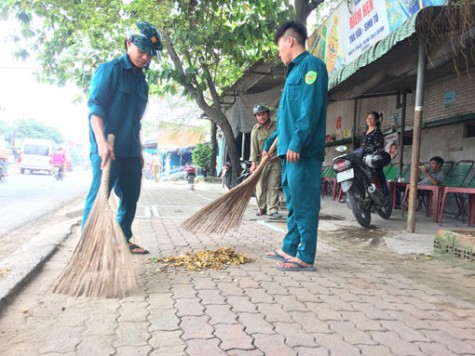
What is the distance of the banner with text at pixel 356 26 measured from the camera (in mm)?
4898

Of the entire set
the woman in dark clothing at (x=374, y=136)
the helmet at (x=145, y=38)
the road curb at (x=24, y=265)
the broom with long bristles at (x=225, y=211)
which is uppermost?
the helmet at (x=145, y=38)

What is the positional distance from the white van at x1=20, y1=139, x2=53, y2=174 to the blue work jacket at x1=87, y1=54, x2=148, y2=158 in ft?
79.8

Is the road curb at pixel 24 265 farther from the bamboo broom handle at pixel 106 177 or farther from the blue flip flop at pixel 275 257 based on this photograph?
the blue flip flop at pixel 275 257

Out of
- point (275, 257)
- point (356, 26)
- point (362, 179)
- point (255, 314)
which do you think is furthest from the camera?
point (356, 26)

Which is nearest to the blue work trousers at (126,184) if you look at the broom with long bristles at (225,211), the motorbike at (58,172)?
the broom with long bristles at (225,211)

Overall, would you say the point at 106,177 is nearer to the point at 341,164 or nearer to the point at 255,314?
the point at 255,314

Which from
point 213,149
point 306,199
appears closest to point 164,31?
point 306,199

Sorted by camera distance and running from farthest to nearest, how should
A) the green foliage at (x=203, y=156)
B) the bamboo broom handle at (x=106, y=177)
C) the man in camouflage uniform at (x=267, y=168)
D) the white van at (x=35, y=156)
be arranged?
the white van at (x=35, y=156) → the green foliage at (x=203, y=156) → the man in camouflage uniform at (x=267, y=168) → the bamboo broom handle at (x=106, y=177)

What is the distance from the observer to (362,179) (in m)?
5.22

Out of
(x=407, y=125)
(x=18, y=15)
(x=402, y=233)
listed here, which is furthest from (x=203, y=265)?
(x=18, y=15)

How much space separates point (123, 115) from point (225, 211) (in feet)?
3.98

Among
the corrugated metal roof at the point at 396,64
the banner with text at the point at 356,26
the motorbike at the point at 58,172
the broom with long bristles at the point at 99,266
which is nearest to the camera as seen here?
the broom with long bristles at the point at 99,266

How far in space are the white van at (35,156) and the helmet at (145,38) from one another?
24499 millimetres

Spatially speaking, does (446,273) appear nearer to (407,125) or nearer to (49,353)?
(49,353)
